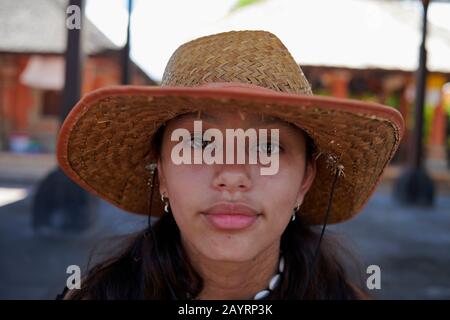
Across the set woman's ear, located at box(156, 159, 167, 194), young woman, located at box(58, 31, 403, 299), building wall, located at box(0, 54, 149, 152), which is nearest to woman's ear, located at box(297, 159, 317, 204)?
young woman, located at box(58, 31, 403, 299)

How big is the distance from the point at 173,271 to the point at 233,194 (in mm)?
394

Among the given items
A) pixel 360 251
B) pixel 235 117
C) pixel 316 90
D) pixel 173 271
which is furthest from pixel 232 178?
pixel 316 90

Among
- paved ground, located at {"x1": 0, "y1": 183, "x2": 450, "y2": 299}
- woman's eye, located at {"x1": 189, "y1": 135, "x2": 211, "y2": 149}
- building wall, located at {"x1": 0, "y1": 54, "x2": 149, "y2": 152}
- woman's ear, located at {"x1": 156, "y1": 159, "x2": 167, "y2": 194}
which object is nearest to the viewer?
→ woman's eye, located at {"x1": 189, "y1": 135, "x2": 211, "y2": 149}

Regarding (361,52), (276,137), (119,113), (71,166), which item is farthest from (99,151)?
(361,52)

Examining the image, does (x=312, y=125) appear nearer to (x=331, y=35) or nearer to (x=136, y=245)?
(x=136, y=245)

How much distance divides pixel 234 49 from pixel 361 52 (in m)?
8.64

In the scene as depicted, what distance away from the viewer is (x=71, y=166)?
4.53 feet

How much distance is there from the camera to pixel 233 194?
1072 millimetres

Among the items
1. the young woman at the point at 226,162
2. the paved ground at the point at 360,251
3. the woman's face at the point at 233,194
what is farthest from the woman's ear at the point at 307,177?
the paved ground at the point at 360,251

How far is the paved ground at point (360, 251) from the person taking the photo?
12.7ft

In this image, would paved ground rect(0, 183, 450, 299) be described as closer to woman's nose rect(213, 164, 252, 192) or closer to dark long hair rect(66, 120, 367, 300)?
dark long hair rect(66, 120, 367, 300)

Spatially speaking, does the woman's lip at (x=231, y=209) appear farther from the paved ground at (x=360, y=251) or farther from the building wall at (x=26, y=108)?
the building wall at (x=26, y=108)

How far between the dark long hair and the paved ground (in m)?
1.09

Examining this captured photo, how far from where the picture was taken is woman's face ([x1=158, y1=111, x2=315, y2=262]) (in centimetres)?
108
